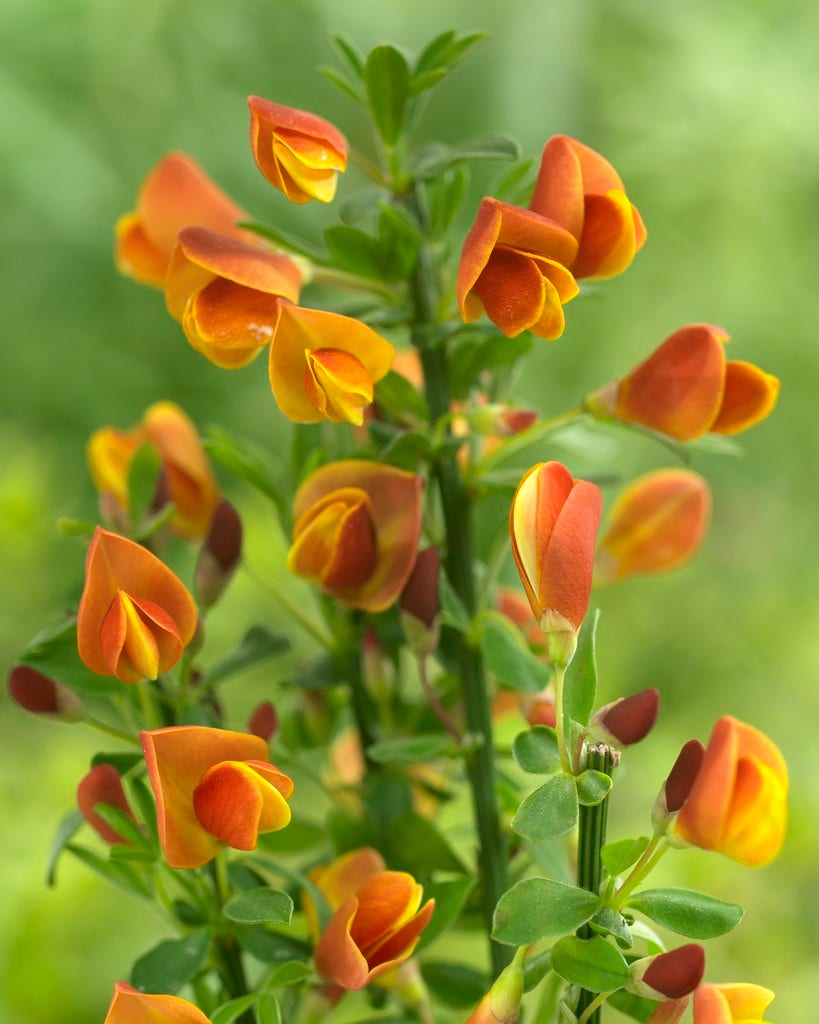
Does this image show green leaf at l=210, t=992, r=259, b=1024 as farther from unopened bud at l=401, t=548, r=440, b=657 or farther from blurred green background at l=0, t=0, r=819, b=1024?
blurred green background at l=0, t=0, r=819, b=1024

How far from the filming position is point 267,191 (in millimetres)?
1692

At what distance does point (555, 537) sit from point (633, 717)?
42 millimetres

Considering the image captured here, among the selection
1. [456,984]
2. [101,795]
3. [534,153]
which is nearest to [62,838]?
[101,795]

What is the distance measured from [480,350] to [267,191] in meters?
1.43

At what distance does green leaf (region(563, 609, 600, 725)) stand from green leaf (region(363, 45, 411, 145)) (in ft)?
0.52

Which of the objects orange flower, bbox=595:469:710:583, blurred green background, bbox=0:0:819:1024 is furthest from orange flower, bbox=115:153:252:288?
blurred green background, bbox=0:0:819:1024

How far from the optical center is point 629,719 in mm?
259

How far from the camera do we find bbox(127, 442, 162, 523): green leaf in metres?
0.36

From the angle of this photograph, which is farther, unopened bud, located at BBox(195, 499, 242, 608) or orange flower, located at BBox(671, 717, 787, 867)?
unopened bud, located at BBox(195, 499, 242, 608)

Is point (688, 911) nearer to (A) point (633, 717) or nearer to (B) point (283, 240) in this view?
(A) point (633, 717)

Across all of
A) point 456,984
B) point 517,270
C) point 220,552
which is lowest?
point 456,984

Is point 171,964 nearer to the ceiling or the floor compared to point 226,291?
nearer to the floor

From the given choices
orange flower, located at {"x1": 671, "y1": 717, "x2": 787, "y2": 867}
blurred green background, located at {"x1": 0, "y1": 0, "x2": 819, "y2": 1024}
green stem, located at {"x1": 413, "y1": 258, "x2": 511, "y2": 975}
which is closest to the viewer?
orange flower, located at {"x1": 671, "y1": 717, "x2": 787, "y2": 867}

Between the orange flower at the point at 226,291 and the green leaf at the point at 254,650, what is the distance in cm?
9
